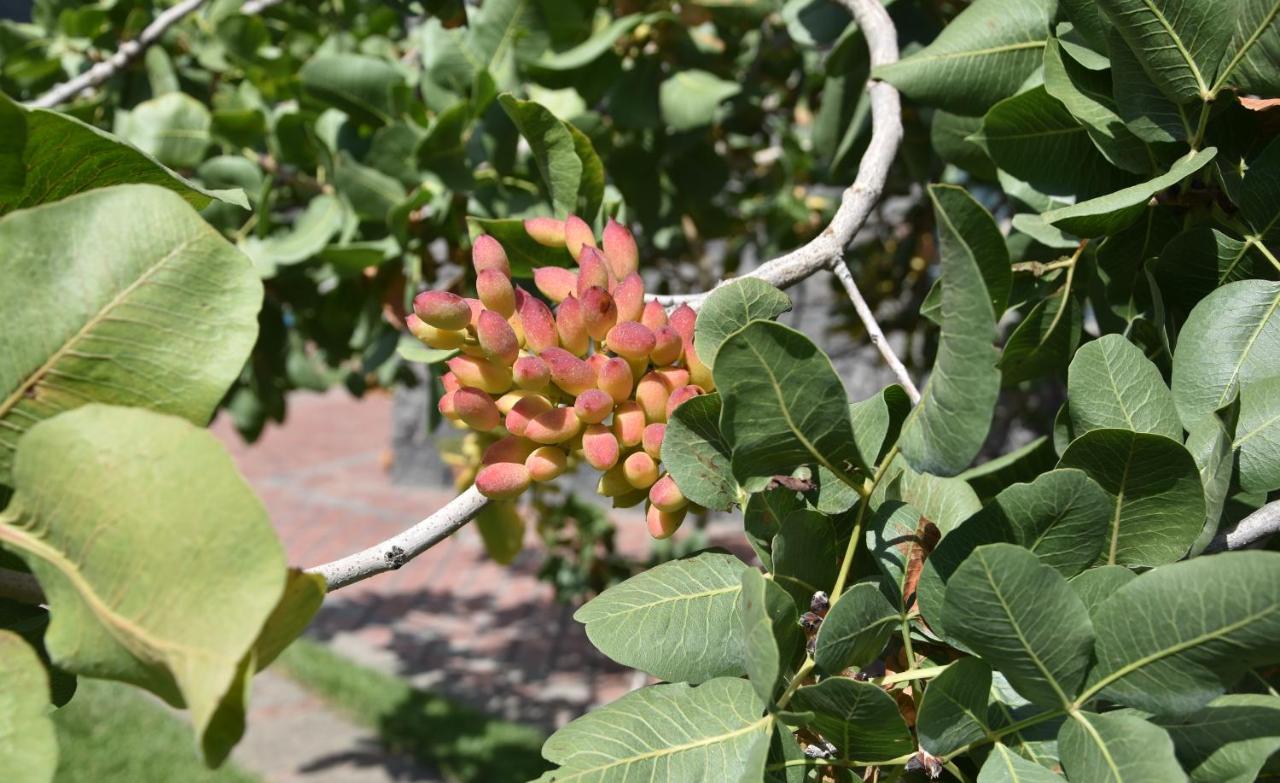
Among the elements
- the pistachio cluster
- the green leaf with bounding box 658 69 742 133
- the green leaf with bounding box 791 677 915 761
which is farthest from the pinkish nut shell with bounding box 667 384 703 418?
the green leaf with bounding box 658 69 742 133

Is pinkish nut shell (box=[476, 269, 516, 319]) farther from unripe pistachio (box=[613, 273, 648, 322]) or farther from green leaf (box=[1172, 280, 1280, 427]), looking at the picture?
green leaf (box=[1172, 280, 1280, 427])

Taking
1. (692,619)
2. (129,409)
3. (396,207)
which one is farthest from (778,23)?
(129,409)

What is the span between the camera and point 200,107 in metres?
1.56

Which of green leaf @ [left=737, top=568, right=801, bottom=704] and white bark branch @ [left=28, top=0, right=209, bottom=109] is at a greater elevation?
green leaf @ [left=737, top=568, right=801, bottom=704]

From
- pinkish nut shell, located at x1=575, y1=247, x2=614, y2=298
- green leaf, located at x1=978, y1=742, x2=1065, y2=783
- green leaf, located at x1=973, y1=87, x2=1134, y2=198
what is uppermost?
green leaf, located at x1=973, y1=87, x2=1134, y2=198

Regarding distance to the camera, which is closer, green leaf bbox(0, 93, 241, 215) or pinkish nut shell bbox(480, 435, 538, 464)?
green leaf bbox(0, 93, 241, 215)

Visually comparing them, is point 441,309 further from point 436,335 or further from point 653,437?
point 653,437

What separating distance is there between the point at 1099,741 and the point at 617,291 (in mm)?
431

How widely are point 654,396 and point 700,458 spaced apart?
70 millimetres

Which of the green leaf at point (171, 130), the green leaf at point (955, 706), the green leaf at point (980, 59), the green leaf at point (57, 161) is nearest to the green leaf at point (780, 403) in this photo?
the green leaf at point (955, 706)

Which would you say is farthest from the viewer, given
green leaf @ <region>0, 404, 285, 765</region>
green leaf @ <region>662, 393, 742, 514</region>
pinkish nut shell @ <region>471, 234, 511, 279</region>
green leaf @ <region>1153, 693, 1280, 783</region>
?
pinkish nut shell @ <region>471, 234, 511, 279</region>

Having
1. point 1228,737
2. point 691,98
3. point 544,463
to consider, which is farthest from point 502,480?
point 691,98

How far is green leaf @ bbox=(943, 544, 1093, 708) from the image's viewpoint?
0.53m

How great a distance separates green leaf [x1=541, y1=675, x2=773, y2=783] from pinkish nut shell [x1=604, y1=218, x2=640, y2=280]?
33 cm
